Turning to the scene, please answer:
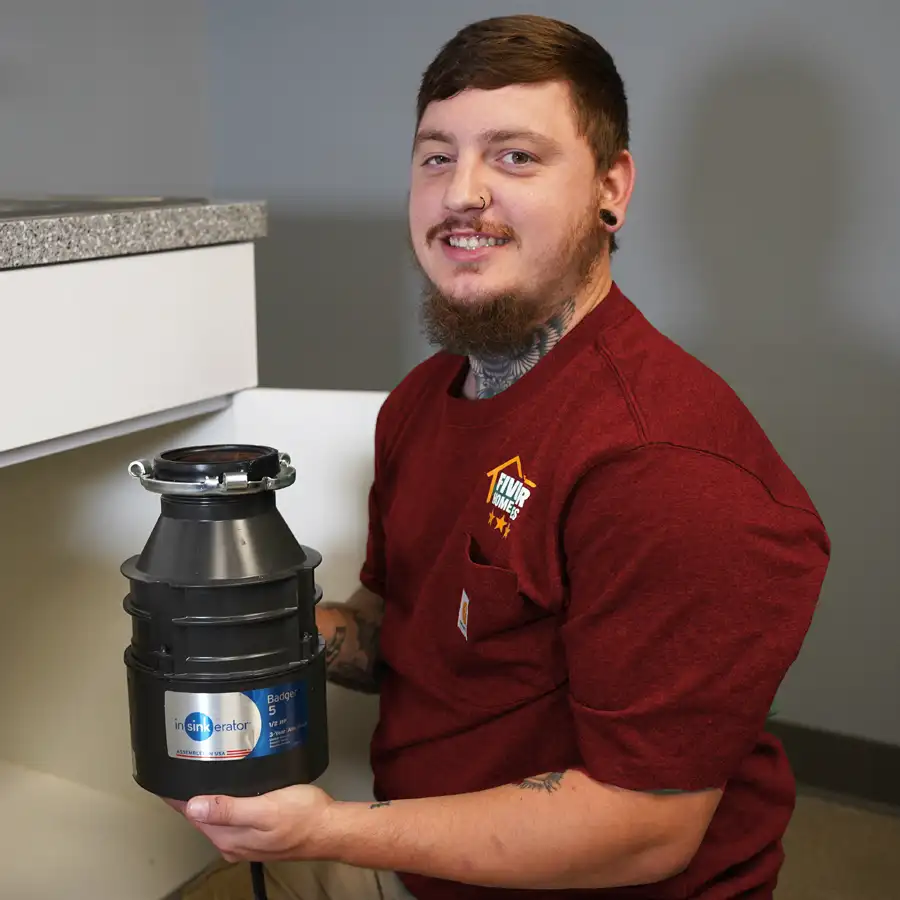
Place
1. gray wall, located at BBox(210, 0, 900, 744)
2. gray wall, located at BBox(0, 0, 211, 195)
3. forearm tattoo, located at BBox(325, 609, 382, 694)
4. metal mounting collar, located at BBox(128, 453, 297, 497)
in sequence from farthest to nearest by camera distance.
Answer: gray wall, located at BBox(0, 0, 211, 195) < gray wall, located at BBox(210, 0, 900, 744) < forearm tattoo, located at BBox(325, 609, 382, 694) < metal mounting collar, located at BBox(128, 453, 297, 497)

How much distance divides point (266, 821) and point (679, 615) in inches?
14.4

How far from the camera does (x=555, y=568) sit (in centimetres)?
103

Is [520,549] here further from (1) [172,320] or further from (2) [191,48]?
(2) [191,48]

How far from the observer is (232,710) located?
0.95m

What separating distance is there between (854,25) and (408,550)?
46.0 inches

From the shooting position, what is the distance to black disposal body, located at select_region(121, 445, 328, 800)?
95 cm

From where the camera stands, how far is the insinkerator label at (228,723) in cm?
95

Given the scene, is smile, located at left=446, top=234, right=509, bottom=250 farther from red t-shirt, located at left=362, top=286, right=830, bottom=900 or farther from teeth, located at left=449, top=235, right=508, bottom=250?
red t-shirt, located at left=362, top=286, right=830, bottom=900

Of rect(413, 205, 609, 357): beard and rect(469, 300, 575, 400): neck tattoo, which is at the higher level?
rect(413, 205, 609, 357): beard

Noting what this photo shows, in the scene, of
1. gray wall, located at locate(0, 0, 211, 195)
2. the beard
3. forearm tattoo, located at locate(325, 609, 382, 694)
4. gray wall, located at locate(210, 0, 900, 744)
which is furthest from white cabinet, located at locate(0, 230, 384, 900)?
gray wall, located at locate(210, 0, 900, 744)

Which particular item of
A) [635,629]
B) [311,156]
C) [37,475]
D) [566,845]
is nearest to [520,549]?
[635,629]

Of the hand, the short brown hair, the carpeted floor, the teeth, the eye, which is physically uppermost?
the short brown hair

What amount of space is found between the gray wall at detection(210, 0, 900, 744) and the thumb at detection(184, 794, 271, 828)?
1328 millimetres

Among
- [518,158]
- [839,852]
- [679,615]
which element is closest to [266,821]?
[679,615]
